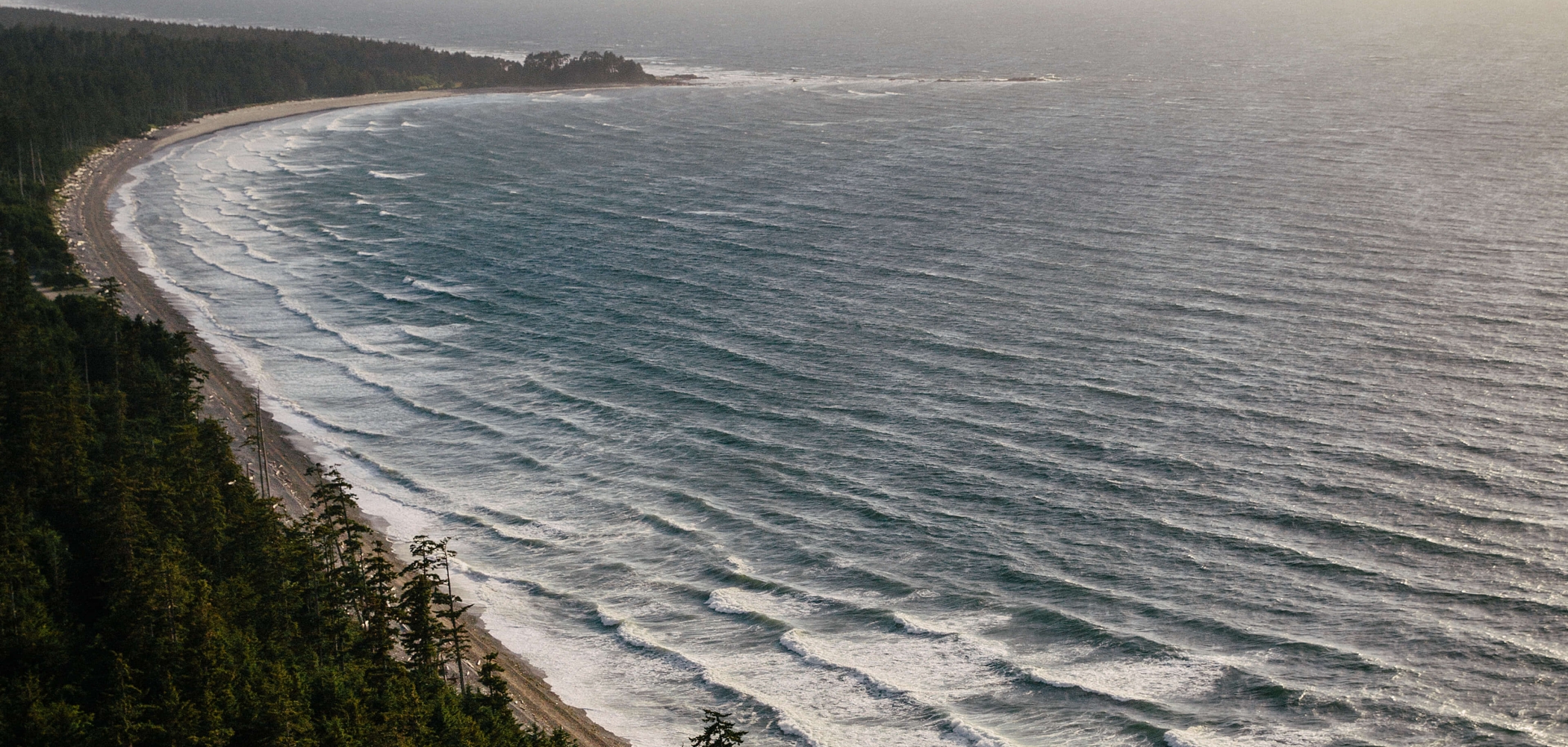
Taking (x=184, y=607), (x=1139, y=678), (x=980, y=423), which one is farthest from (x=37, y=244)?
(x=1139, y=678)

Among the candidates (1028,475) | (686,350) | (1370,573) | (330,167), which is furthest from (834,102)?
(1370,573)

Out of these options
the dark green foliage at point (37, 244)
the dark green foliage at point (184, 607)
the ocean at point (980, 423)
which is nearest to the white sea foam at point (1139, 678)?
the ocean at point (980, 423)

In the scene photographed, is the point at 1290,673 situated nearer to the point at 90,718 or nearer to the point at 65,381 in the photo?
the point at 90,718

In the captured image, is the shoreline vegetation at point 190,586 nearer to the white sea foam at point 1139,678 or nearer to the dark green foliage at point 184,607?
the dark green foliage at point 184,607

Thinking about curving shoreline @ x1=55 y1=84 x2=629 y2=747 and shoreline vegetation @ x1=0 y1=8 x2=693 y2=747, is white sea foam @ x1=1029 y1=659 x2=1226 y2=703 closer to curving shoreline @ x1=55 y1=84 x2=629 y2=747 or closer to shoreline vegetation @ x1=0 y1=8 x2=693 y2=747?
curving shoreline @ x1=55 y1=84 x2=629 y2=747

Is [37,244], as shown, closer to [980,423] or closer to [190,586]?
[190,586]
